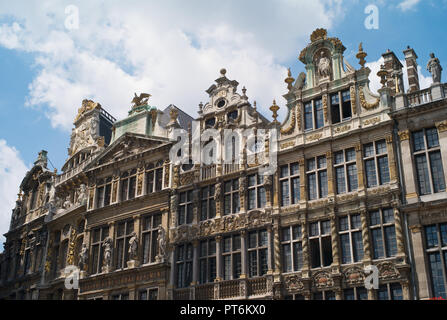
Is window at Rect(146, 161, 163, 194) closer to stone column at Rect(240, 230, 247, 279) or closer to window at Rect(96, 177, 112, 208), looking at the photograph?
window at Rect(96, 177, 112, 208)

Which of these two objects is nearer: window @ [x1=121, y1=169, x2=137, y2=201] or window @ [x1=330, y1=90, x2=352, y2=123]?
window @ [x1=330, y1=90, x2=352, y2=123]

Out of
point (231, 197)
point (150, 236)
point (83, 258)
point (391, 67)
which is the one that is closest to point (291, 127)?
point (231, 197)

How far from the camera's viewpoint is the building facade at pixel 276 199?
2369 cm

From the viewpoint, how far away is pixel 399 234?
23.1 metres

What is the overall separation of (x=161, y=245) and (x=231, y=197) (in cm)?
453

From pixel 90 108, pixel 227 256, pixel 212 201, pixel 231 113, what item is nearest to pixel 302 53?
pixel 231 113

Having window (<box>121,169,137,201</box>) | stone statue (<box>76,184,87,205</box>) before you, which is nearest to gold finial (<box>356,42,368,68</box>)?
window (<box>121,169,137,201</box>)

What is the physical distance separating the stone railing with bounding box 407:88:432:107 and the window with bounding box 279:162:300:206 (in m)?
5.81

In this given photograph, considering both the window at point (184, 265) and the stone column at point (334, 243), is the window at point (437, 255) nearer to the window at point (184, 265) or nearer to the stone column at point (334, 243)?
the stone column at point (334, 243)

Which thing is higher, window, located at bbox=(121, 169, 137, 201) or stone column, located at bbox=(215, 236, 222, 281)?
window, located at bbox=(121, 169, 137, 201)

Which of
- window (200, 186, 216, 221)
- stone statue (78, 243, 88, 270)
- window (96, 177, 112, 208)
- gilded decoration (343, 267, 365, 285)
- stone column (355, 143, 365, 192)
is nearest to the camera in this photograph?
gilded decoration (343, 267, 365, 285)

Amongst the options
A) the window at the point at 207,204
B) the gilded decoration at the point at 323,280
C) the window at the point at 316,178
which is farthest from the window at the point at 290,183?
the window at the point at 207,204

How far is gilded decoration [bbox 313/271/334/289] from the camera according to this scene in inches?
954
